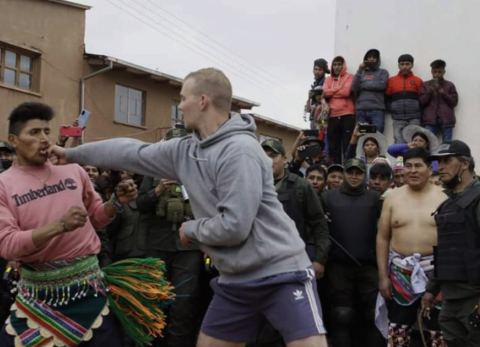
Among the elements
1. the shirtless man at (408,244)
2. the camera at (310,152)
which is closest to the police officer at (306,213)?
the shirtless man at (408,244)

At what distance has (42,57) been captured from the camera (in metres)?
23.9

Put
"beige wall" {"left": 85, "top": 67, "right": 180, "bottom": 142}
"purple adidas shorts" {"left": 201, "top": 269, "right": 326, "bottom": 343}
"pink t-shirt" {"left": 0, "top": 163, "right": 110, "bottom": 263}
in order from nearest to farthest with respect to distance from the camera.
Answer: "purple adidas shorts" {"left": 201, "top": 269, "right": 326, "bottom": 343} < "pink t-shirt" {"left": 0, "top": 163, "right": 110, "bottom": 263} < "beige wall" {"left": 85, "top": 67, "right": 180, "bottom": 142}

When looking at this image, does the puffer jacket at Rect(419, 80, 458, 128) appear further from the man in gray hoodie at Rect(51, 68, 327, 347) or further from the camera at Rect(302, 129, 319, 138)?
the man in gray hoodie at Rect(51, 68, 327, 347)

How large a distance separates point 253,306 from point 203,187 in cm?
73

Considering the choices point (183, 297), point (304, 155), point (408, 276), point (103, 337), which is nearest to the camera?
point (103, 337)

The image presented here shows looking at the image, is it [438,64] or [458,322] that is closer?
[458,322]

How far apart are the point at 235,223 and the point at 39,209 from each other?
144 cm

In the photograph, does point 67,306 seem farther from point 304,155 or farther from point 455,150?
point 304,155

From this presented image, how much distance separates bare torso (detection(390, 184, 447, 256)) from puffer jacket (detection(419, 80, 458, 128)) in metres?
4.22

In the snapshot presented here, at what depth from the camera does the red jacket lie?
11375 mm

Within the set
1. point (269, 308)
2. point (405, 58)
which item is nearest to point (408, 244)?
point (269, 308)

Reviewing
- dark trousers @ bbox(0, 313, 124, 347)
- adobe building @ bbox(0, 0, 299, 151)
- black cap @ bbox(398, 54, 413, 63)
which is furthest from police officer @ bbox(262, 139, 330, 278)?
adobe building @ bbox(0, 0, 299, 151)

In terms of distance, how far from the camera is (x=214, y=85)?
4.04 meters

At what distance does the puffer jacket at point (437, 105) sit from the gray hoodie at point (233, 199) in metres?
7.34
